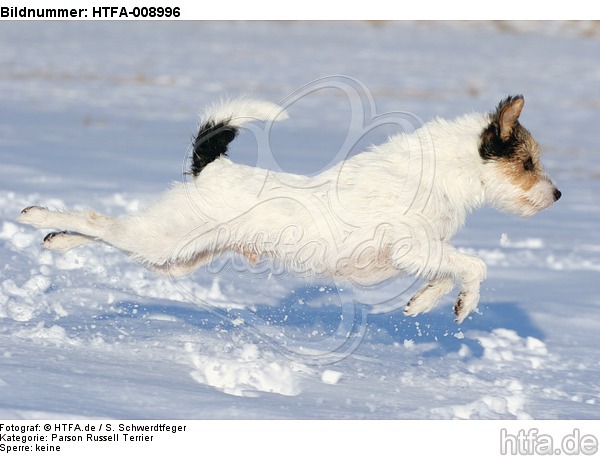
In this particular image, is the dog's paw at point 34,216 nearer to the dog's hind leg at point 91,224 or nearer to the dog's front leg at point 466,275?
the dog's hind leg at point 91,224

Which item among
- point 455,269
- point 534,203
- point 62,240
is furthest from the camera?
point 534,203

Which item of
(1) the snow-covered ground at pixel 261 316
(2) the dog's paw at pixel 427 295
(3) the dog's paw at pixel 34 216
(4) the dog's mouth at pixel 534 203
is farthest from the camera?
(4) the dog's mouth at pixel 534 203

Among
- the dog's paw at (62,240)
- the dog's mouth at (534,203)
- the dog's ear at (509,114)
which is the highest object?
the dog's ear at (509,114)

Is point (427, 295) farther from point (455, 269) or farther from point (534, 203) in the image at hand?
point (534, 203)

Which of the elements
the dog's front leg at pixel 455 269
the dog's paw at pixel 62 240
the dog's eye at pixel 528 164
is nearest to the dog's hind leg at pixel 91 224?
the dog's paw at pixel 62 240

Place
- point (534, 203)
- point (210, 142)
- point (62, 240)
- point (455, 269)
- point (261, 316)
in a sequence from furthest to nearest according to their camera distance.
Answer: point (261, 316)
point (534, 203)
point (62, 240)
point (210, 142)
point (455, 269)

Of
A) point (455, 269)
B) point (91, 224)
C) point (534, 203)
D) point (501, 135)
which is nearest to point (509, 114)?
point (501, 135)

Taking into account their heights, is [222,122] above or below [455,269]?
above

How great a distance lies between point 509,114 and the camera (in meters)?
4.50

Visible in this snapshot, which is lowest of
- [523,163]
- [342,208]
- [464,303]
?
[464,303]

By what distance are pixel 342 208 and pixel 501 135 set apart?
946 millimetres

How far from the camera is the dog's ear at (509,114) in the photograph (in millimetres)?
4457

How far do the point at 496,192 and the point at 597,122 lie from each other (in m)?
10.7
